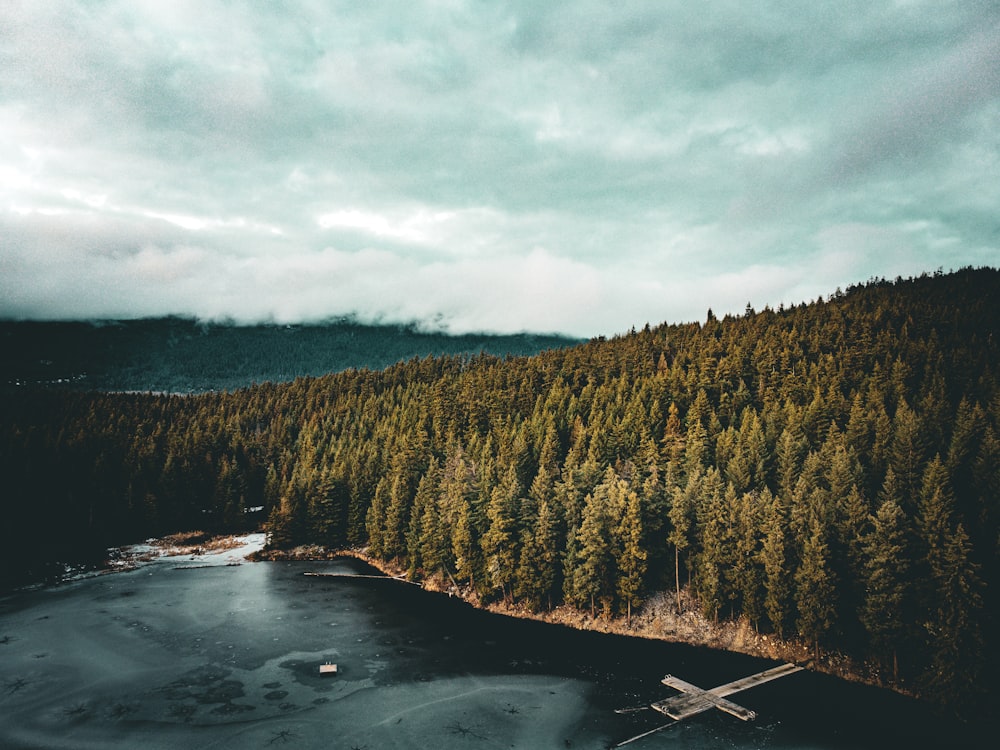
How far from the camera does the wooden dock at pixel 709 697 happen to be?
53625mm

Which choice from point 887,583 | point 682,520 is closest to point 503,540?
point 682,520

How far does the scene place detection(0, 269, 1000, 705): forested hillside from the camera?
61594mm

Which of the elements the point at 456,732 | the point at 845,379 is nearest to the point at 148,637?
the point at 456,732

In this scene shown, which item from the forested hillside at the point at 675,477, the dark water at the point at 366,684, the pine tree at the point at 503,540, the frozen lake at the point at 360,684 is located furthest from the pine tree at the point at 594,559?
→ the pine tree at the point at 503,540

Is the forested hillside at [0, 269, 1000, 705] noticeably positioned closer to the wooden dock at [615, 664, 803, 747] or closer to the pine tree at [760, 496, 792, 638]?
the pine tree at [760, 496, 792, 638]

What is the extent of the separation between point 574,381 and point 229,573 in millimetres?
89068

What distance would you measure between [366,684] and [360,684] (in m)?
0.61

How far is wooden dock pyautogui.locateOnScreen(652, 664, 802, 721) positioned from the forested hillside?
257 inches

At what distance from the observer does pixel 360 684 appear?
2341 inches

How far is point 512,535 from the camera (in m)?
84.4

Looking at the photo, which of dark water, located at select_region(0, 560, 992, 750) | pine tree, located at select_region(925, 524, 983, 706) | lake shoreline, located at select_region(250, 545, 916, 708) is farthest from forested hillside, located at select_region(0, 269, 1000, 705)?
dark water, located at select_region(0, 560, 992, 750)

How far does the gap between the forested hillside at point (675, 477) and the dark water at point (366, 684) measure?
310 inches

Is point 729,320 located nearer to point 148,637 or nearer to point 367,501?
point 367,501

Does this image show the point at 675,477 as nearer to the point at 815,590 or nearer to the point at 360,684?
the point at 815,590
